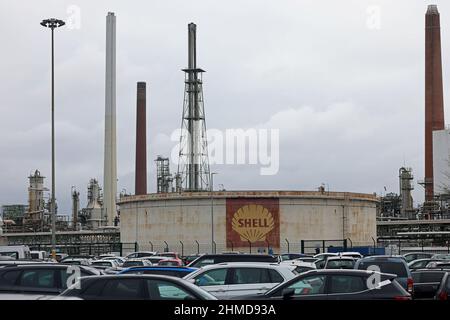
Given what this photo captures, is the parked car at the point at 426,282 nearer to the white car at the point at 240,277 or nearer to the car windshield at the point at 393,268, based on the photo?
the car windshield at the point at 393,268

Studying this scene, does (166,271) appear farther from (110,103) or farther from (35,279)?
(110,103)

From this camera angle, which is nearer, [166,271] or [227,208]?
[166,271]

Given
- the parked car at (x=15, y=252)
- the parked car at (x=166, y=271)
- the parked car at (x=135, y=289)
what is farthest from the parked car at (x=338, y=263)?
the parked car at (x=135, y=289)

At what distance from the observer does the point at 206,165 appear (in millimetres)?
80188

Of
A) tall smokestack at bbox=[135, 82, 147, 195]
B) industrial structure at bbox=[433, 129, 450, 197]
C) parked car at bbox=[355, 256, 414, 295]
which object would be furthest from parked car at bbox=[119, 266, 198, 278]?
industrial structure at bbox=[433, 129, 450, 197]

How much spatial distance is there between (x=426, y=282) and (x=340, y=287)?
370 inches

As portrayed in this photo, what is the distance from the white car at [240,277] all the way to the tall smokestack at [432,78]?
6690 centimetres

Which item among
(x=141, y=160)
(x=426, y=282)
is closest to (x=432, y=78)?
(x=141, y=160)

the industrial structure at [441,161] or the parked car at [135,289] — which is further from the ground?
the industrial structure at [441,161]

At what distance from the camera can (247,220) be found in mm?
67500

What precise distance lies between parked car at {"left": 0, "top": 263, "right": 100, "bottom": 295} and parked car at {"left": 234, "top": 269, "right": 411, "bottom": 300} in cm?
492

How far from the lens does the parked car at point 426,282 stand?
23594mm

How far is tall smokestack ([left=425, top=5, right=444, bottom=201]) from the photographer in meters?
82.9
